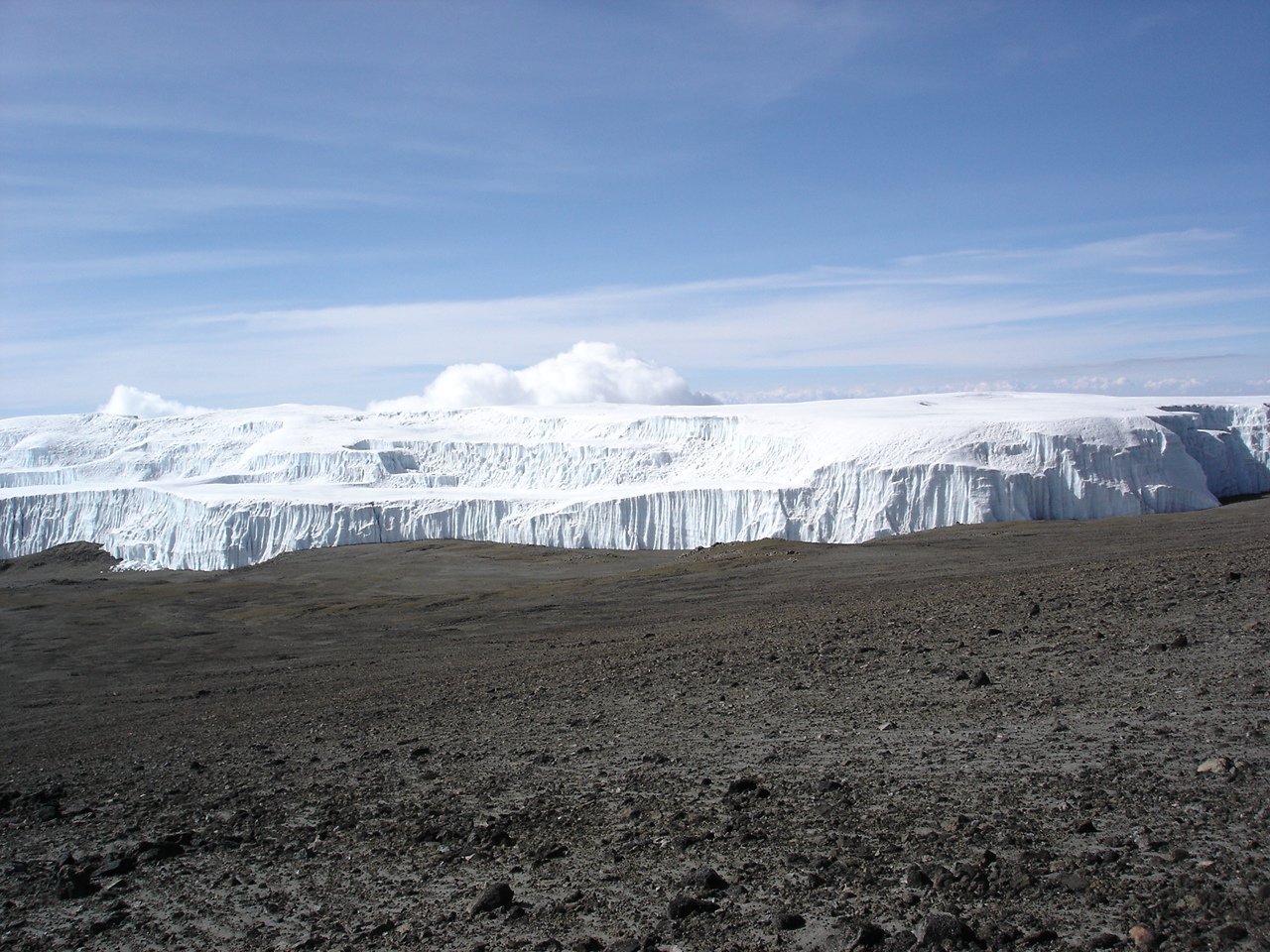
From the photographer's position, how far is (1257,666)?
956cm

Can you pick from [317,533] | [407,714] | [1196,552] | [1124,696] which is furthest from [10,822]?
[317,533]

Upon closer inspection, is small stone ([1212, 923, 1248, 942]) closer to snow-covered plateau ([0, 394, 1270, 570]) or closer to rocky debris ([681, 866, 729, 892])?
rocky debris ([681, 866, 729, 892])

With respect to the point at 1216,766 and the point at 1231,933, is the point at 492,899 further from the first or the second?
the point at 1216,766

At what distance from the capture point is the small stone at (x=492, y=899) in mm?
5711

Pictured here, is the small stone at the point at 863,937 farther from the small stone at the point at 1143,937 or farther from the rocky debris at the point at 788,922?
the small stone at the point at 1143,937

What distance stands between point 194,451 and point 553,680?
78.4m

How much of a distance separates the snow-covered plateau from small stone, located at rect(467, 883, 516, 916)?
36.6 metres

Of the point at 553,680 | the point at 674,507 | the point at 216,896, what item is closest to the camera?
the point at 216,896

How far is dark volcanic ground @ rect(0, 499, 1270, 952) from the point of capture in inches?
210

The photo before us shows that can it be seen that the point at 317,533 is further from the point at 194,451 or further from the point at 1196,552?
the point at 1196,552

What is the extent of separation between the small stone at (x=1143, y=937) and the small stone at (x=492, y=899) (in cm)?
362

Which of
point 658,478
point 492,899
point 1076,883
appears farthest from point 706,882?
point 658,478

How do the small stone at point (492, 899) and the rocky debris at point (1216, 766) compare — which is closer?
the small stone at point (492, 899)

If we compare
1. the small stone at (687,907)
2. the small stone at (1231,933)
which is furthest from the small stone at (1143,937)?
the small stone at (687,907)
